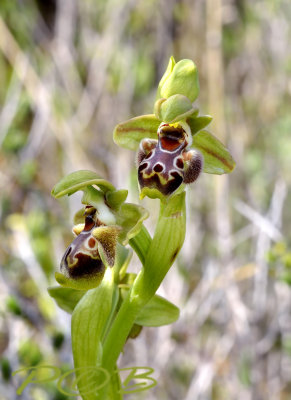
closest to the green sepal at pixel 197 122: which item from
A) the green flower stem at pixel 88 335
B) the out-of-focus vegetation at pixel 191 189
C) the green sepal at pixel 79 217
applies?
the green sepal at pixel 79 217

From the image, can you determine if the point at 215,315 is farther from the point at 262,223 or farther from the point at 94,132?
the point at 94,132

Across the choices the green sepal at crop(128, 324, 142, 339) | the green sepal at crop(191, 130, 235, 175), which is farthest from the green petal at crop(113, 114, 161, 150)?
the green sepal at crop(128, 324, 142, 339)

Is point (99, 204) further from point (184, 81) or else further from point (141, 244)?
point (184, 81)

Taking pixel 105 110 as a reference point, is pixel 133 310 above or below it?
A: below

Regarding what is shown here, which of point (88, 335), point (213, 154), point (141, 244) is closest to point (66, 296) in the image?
point (88, 335)

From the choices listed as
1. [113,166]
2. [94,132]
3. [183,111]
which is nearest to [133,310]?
[183,111]
